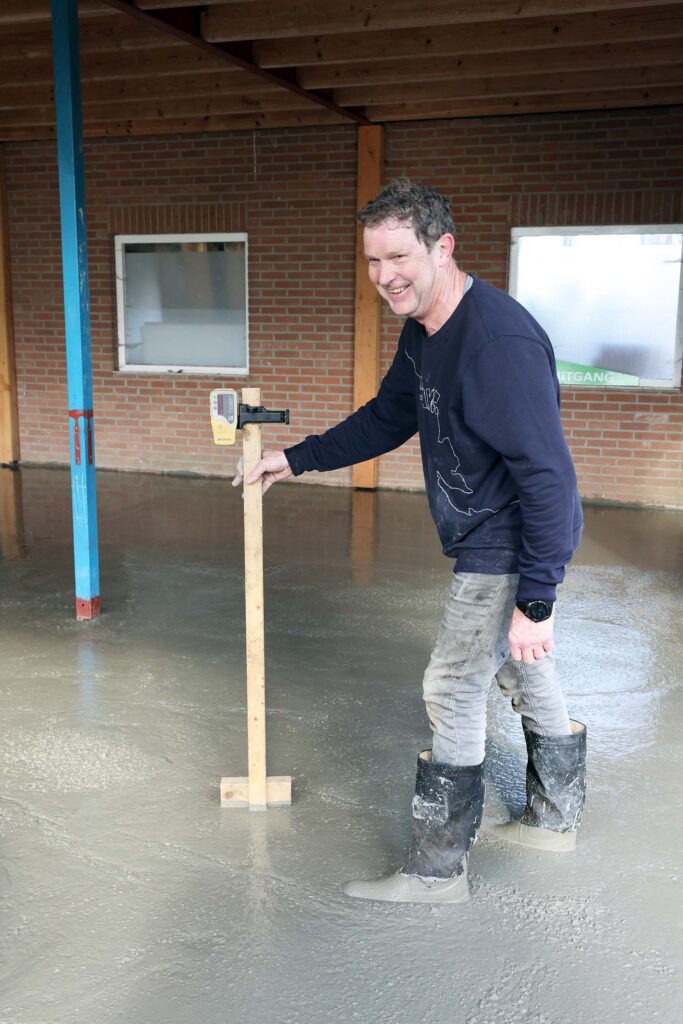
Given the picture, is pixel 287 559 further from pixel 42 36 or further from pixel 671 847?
pixel 42 36

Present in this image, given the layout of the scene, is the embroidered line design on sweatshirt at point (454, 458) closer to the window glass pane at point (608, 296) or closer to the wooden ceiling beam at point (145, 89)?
the wooden ceiling beam at point (145, 89)

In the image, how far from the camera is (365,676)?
408 centimetres

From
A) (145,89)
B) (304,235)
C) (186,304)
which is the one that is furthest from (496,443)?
(186,304)

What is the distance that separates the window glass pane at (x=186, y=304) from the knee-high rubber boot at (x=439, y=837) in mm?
7169

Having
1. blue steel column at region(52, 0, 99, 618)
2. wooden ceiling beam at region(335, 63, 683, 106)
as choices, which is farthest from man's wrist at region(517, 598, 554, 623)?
wooden ceiling beam at region(335, 63, 683, 106)

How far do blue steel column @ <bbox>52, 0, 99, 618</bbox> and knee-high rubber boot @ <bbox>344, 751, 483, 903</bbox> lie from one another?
9.11 ft

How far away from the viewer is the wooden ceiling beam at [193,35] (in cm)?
523

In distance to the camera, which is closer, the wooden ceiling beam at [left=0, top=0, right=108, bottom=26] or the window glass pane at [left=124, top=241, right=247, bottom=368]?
the wooden ceiling beam at [left=0, top=0, right=108, bottom=26]

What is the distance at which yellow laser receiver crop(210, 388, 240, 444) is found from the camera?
2609mm

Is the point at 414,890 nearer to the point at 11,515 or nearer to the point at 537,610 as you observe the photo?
the point at 537,610

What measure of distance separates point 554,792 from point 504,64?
564 centimetres

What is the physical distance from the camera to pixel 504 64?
258 inches

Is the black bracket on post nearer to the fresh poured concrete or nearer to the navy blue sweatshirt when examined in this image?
the navy blue sweatshirt

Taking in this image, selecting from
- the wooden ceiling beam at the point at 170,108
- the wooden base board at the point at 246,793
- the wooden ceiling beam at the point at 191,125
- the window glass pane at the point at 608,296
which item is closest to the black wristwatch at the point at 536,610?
the wooden base board at the point at 246,793
